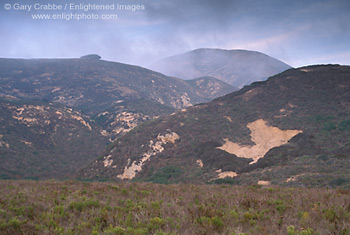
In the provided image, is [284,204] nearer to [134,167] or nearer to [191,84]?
[134,167]

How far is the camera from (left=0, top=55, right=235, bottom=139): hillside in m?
89.0

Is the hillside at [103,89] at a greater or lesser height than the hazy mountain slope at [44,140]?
greater

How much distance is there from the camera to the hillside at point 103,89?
8904cm

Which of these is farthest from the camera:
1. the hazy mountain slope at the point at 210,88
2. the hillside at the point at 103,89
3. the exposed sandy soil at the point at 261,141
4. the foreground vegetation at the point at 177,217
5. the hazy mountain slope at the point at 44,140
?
the hazy mountain slope at the point at 210,88

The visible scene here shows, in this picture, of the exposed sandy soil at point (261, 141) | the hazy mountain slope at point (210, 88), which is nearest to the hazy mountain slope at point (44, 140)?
the exposed sandy soil at point (261, 141)

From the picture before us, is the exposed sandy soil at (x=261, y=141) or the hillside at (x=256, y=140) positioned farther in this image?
the exposed sandy soil at (x=261, y=141)

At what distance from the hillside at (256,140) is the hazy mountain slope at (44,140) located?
14.9 m

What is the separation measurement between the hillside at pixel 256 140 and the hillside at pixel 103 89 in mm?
36031

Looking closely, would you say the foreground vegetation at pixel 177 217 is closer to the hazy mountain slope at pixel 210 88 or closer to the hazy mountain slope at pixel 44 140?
the hazy mountain slope at pixel 44 140

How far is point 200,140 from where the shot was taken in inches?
1480

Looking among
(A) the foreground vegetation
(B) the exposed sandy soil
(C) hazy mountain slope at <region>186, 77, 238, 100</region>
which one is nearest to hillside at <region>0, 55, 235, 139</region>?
(C) hazy mountain slope at <region>186, 77, 238, 100</region>

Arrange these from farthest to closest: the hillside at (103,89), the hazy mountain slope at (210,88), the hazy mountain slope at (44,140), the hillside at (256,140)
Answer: the hazy mountain slope at (210,88)
the hillside at (103,89)
the hazy mountain slope at (44,140)
the hillside at (256,140)

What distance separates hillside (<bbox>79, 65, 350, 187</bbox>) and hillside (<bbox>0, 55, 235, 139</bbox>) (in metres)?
36.0

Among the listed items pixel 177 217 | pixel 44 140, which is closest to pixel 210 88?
pixel 44 140
